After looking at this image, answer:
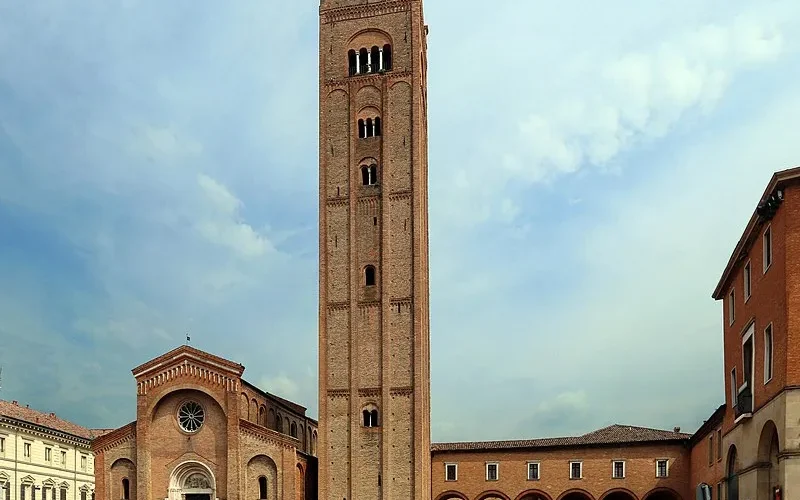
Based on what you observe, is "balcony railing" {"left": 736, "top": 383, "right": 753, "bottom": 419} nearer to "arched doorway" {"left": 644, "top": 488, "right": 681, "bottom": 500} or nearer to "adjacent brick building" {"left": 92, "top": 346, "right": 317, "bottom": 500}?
"arched doorway" {"left": 644, "top": 488, "right": 681, "bottom": 500}

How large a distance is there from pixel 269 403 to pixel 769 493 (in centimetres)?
2983

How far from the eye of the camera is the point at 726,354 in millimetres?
26656

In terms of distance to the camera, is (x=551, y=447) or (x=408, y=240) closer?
(x=408, y=240)

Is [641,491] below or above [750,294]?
below

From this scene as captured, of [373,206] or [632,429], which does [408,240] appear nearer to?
[373,206]

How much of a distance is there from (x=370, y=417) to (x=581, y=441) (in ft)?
39.1

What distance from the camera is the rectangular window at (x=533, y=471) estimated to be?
43.2 metres

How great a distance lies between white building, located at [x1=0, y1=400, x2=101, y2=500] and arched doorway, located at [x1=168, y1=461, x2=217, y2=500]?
1170 centimetres

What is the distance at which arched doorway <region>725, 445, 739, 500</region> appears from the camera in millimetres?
24047

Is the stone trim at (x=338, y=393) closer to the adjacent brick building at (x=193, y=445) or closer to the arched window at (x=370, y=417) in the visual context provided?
the arched window at (x=370, y=417)

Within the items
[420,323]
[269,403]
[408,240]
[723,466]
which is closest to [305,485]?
[269,403]

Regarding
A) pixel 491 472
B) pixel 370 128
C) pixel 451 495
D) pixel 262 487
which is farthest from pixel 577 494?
pixel 370 128

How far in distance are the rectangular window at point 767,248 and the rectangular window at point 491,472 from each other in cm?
2595

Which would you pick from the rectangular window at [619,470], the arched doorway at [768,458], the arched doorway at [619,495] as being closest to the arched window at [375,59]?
the rectangular window at [619,470]
